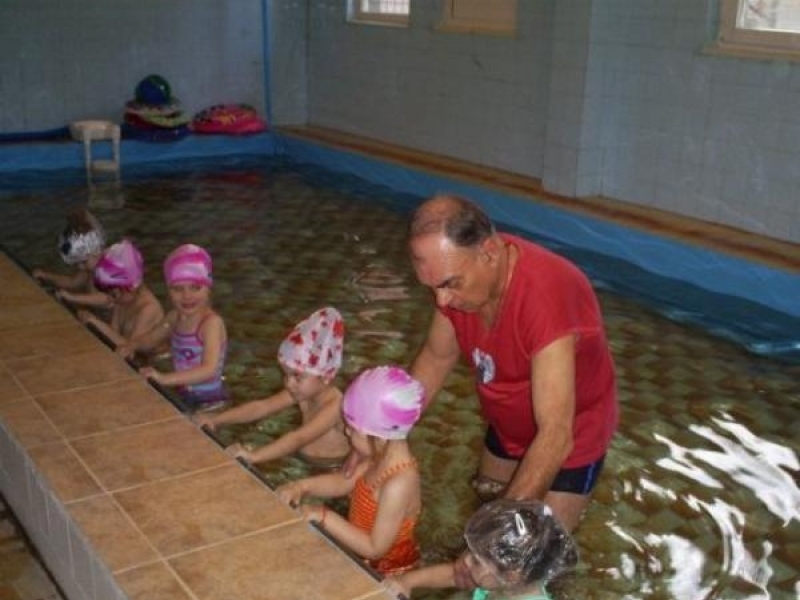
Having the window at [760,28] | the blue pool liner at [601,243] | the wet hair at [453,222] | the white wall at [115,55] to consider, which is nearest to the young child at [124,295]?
the wet hair at [453,222]

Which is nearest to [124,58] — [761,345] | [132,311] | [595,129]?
[595,129]

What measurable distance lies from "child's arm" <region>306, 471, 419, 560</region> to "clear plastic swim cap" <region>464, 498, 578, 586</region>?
545 millimetres

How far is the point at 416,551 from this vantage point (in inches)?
132

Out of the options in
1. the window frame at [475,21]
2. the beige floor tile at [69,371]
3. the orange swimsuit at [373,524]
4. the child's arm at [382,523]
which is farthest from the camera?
the window frame at [475,21]

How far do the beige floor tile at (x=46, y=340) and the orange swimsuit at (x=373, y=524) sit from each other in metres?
1.55

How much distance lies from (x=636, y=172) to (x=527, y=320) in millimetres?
5620

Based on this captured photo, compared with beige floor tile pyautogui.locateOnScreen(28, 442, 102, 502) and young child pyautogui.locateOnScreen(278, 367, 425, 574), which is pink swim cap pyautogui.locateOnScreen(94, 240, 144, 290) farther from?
young child pyautogui.locateOnScreen(278, 367, 425, 574)

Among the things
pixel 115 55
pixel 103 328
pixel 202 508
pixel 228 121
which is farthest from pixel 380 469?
pixel 115 55

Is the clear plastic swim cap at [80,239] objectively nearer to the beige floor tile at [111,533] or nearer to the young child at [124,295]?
the young child at [124,295]

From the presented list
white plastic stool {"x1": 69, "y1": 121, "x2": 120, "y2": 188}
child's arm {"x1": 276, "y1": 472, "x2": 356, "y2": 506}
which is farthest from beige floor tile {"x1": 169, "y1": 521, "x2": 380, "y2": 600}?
white plastic stool {"x1": 69, "y1": 121, "x2": 120, "y2": 188}

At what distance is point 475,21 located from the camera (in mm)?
9688

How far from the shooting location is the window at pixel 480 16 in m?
9.30

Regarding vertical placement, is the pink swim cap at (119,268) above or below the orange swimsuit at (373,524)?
above

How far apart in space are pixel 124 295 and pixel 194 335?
0.61 metres
